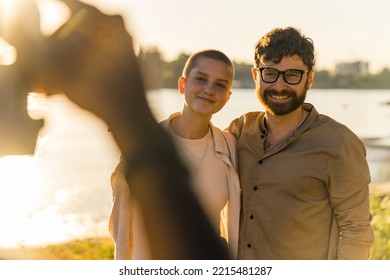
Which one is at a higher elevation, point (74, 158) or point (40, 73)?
point (40, 73)

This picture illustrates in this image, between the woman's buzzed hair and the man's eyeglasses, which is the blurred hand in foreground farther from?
the man's eyeglasses

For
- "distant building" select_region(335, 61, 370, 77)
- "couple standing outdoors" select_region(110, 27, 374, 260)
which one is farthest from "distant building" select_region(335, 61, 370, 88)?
"couple standing outdoors" select_region(110, 27, 374, 260)

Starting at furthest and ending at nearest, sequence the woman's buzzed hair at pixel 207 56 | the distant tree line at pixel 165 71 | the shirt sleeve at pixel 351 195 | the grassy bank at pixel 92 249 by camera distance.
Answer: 1. the grassy bank at pixel 92 249
2. the distant tree line at pixel 165 71
3. the woman's buzzed hair at pixel 207 56
4. the shirt sleeve at pixel 351 195

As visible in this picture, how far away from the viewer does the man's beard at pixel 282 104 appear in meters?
2.17

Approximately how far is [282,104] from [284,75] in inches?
4.4

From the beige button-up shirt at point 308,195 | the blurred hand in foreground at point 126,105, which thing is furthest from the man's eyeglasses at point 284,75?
the blurred hand in foreground at point 126,105

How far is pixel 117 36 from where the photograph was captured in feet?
8.09

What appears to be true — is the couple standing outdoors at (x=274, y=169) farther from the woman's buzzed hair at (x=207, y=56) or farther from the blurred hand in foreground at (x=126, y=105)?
the blurred hand in foreground at (x=126, y=105)

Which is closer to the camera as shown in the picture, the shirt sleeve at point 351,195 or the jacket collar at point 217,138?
the shirt sleeve at point 351,195

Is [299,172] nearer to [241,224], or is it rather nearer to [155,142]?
[241,224]

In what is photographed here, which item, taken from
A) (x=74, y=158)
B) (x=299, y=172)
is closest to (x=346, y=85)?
(x=74, y=158)

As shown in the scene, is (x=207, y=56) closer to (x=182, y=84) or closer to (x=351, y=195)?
(x=182, y=84)

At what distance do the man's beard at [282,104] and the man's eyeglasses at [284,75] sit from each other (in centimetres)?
4

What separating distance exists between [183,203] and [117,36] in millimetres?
791
